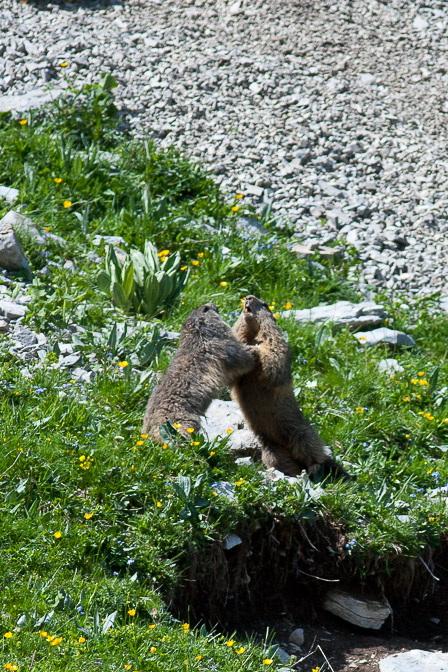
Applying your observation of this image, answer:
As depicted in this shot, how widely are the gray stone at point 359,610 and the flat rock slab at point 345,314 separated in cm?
360

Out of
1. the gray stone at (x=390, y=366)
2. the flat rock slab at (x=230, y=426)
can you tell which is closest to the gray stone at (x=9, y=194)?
the flat rock slab at (x=230, y=426)

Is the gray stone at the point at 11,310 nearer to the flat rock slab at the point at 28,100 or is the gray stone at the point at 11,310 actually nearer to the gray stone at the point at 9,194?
the gray stone at the point at 9,194

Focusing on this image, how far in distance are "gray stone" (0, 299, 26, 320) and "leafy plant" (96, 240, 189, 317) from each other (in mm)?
880

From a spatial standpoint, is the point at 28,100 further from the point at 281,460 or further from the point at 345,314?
the point at 281,460

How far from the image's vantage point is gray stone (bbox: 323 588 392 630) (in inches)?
241

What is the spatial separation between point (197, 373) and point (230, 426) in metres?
1.15

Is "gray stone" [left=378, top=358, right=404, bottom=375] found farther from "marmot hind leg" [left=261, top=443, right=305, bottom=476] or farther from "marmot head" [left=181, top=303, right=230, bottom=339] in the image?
"marmot head" [left=181, top=303, right=230, bottom=339]

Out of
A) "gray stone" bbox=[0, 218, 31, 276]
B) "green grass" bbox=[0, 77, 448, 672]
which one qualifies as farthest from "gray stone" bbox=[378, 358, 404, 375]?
"gray stone" bbox=[0, 218, 31, 276]

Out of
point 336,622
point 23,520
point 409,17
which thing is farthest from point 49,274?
point 409,17

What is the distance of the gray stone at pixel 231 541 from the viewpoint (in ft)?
18.6

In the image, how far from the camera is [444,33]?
554 inches

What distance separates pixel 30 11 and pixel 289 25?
13.6 feet

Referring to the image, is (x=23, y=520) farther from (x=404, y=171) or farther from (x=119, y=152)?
(x=404, y=171)

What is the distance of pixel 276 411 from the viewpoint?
6523mm
